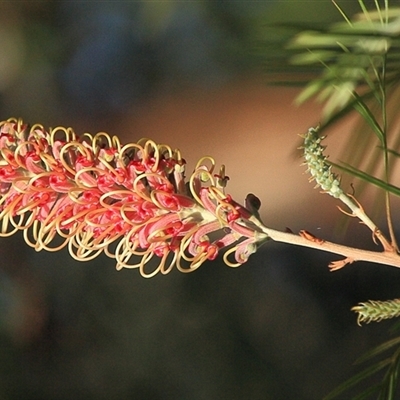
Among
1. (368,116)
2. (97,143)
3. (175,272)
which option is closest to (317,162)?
(368,116)

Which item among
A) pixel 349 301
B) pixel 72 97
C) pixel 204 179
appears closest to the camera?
pixel 204 179

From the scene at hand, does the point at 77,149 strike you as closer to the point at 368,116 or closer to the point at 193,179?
the point at 193,179

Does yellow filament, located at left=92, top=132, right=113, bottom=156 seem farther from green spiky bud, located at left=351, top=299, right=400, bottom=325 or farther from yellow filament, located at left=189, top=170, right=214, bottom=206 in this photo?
green spiky bud, located at left=351, top=299, right=400, bottom=325

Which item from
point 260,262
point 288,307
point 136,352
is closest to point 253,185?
point 260,262

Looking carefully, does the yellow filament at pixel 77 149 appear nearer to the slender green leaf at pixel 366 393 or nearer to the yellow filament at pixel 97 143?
the yellow filament at pixel 97 143

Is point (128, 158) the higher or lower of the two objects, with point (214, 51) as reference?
lower

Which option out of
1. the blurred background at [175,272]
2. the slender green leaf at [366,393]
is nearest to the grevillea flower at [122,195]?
the slender green leaf at [366,393]

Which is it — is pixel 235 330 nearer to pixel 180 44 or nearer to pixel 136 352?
pixel 136 352
